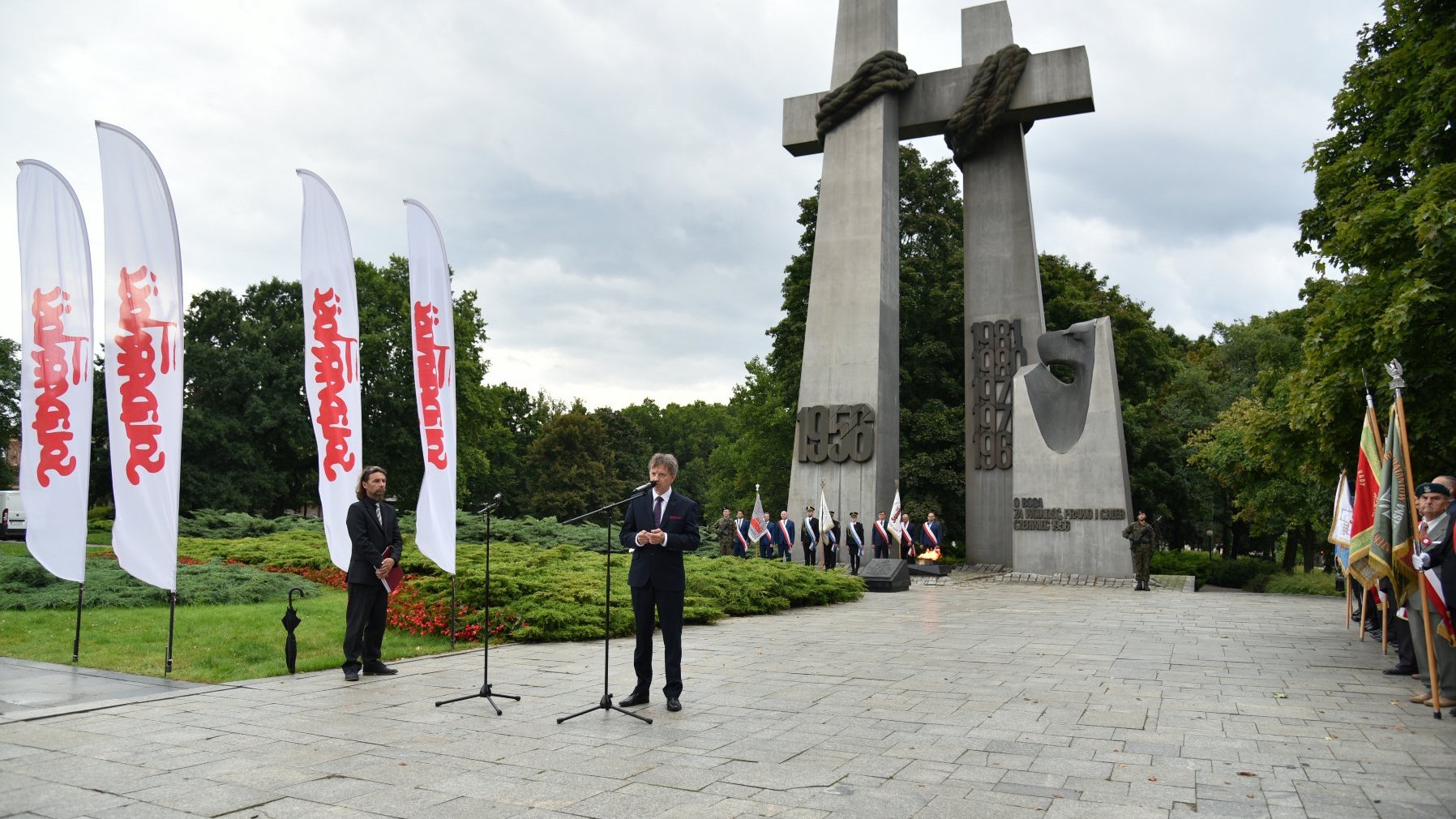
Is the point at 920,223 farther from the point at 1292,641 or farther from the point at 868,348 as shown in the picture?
the point at 1292,641

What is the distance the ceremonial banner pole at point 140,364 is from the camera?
28.1 ft

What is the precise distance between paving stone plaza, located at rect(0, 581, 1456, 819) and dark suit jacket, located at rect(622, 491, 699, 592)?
97 cm

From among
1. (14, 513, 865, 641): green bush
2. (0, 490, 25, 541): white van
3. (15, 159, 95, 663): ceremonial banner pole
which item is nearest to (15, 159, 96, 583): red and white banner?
(15, 159, 95, 663): ceremonial banner pole

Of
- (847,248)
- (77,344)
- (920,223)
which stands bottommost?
(77,344)

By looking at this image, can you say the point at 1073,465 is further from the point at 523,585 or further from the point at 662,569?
the point at 662,569

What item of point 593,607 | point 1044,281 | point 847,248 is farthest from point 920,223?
point 593,607

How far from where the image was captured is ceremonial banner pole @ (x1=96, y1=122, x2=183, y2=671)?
856cm

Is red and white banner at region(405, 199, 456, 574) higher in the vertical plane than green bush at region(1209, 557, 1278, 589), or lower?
higher

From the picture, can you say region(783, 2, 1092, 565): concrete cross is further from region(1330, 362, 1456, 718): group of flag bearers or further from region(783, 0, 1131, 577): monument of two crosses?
region(1330, 362, 1456, 718): group of flag bearers

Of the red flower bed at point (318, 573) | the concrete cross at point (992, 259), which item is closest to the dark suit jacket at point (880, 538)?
the concrete cross at point (992, 259)

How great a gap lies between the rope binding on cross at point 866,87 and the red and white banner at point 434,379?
64.1 feet

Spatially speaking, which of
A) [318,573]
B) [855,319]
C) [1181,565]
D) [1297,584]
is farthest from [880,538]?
[318,573]

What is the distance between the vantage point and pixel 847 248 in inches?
1066

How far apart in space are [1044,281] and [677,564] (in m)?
31.9
